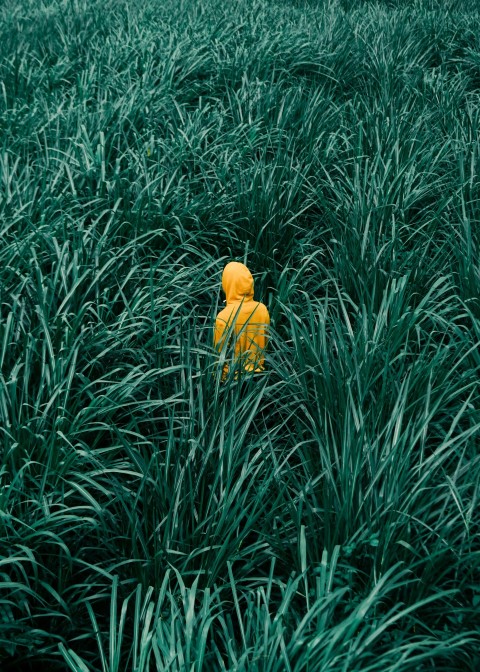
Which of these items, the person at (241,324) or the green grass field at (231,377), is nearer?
the green grass field at (231,377)

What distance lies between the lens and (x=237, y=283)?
300 cm

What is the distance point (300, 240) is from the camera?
3967mm

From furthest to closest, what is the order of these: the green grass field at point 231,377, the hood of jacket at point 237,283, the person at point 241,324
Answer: the hood of jacket at point 237,283
the person at point 241,324
the green grass field at point 231,377

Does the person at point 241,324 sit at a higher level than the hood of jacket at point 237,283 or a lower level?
lower

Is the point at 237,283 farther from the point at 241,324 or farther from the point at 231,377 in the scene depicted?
the point at 231,377

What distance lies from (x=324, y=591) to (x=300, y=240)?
240 cm

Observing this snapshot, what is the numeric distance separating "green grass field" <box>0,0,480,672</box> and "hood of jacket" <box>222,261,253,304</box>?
9cm

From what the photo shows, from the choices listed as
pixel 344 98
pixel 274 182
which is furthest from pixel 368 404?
pixel 344 98

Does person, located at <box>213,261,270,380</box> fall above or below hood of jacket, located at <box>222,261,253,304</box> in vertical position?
below

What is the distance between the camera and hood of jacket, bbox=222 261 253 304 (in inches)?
118

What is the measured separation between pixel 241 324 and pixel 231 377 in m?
0.42

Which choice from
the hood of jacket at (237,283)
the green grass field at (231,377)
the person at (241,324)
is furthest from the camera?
the hood of jacket at (237,283)

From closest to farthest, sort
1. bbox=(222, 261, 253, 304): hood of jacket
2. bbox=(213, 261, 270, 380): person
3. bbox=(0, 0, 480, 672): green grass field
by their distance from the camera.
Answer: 1. bbox=(0, 0, 480, 672): green grass field
2. bbox=(213, 261, 270, 380): person
3. bbox=(222, 261, 253, 304): hood of jacket

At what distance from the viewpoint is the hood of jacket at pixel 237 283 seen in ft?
9.83
